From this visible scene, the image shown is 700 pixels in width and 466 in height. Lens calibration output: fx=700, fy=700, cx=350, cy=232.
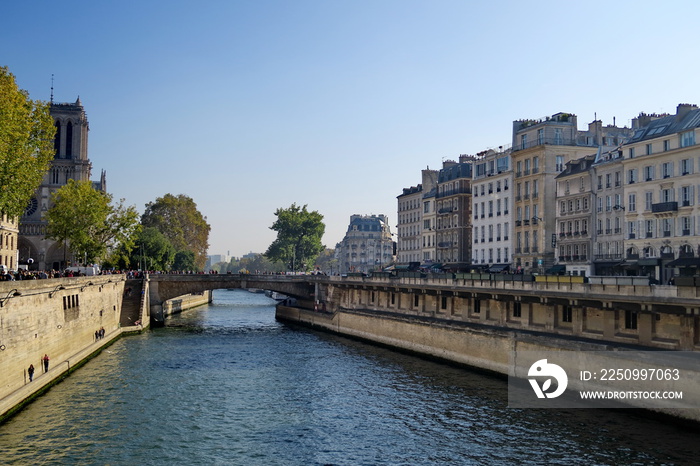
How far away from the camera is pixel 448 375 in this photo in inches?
1935

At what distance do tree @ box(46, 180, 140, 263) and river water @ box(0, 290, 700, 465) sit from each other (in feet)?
116

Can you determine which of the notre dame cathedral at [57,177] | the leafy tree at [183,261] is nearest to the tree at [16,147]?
the notre dame cathedral at [57,177]

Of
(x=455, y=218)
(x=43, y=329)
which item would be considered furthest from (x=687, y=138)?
(x=43, y=329)

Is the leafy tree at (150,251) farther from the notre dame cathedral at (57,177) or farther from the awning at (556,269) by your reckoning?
the awning at (556,269)

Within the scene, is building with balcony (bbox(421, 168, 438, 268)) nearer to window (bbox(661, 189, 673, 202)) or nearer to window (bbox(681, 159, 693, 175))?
window (bbox(661, 189, 673, 202))

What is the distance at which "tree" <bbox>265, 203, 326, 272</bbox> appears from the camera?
6491 inches

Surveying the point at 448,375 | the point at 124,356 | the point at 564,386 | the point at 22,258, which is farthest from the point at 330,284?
the point at 22,258

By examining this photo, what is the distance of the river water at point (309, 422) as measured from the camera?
29859mm

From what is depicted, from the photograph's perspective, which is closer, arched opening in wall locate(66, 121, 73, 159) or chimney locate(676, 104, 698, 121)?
chimney locate(676, 104, 698, 121)

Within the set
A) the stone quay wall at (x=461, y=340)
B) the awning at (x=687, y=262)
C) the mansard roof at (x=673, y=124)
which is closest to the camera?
the stone quay wall at (x=461, y=340)

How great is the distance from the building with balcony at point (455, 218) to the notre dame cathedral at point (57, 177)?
65.0m

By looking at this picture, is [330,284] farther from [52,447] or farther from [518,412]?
[52,447]

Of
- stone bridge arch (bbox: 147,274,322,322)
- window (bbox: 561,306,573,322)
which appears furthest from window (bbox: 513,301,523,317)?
stone bridge arch (bbox: 147,274,322,322)

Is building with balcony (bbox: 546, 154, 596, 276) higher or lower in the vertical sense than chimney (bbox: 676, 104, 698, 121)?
lower
